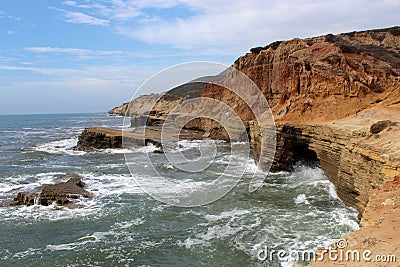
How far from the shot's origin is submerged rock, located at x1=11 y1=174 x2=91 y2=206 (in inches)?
563

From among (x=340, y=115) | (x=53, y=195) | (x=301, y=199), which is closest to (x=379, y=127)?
(x=301, y=199)

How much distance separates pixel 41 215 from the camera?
13.0 meters

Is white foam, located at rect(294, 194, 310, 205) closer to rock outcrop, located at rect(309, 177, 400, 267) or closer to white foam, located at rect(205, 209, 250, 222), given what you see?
white foam, located at rect(205, 209, 250, 222)

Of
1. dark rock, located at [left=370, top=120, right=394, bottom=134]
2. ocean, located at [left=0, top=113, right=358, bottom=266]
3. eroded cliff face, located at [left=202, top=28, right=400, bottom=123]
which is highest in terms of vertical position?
eroded cliff face, located at [left=202, top=28, right=400, bottom=123]

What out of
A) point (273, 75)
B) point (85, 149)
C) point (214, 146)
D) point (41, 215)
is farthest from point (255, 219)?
point (273, 75)

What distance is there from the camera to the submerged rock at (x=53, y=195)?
563 inches

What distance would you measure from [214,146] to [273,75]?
1012 centimetres

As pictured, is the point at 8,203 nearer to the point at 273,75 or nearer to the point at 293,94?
the point at 293,94

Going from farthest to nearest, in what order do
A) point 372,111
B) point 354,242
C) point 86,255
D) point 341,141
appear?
point 372,111 → point 341,141 → point 86,255 → point 354,242

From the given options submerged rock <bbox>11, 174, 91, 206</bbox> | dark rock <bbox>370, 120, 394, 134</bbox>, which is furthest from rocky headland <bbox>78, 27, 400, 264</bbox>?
submerged rock <bbox>11, 174, 91, 206</bbox>

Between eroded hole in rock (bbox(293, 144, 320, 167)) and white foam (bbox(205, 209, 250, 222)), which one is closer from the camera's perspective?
white foam (bbox(205, 209, 250, 222))

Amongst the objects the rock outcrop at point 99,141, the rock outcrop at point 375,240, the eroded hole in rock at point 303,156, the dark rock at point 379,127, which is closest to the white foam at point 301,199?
the dark rock at point 379,127

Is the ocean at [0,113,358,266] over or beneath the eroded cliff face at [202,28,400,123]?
beneath

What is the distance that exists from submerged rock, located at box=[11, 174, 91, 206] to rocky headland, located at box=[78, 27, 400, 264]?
10.6m
